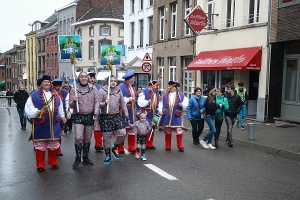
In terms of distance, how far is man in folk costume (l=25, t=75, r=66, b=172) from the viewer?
7.33 m

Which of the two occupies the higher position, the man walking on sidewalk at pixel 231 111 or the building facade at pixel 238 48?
the building facade at pixel 238 48

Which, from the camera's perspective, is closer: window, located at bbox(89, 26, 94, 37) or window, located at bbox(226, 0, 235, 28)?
window, located at bbox(226, 0, 235, 28)

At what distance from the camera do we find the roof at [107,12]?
4299 centimetres

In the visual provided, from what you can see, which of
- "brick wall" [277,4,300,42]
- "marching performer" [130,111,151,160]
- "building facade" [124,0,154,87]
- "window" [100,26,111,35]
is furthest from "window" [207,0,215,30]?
"window" [100,26,111,35]

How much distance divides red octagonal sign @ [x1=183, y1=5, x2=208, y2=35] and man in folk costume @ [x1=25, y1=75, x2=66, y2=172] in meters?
11.0

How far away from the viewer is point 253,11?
16.9m

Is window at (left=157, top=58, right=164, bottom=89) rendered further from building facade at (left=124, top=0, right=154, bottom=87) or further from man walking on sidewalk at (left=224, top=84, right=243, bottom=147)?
man walking on sidewalk at (left=224, top=84, right=243, bottom=147)

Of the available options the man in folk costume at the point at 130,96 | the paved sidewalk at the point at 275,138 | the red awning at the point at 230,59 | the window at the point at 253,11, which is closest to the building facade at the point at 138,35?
the red awning at the point at 230,59

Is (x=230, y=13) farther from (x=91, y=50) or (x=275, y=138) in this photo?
(x=91, y=50)

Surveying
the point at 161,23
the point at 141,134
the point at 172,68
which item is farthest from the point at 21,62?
the point at 141,134

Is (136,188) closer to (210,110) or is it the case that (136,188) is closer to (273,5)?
(210,110)

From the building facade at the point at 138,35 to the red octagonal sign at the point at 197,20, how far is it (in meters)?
9.49

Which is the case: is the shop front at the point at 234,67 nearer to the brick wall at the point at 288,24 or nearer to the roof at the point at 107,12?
the brick wall at the point at 288,24

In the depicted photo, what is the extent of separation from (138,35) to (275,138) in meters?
20.0
